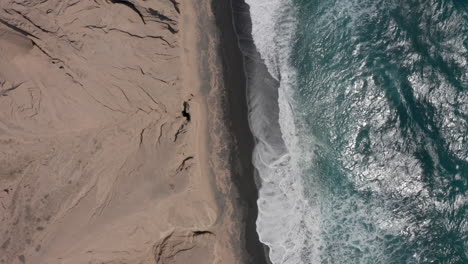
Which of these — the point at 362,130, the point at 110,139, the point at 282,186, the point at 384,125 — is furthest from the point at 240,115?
the point at 384,125

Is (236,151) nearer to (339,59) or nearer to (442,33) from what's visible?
(339,59)

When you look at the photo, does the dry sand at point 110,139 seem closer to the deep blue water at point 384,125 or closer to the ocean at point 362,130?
the ocean at point 362,130

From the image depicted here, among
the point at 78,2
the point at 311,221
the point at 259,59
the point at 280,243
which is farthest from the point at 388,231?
the point at 78,2

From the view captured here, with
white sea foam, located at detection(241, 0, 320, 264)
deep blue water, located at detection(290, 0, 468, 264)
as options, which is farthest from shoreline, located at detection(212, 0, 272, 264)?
deep blue water, located at detection(290, 0, 468, 264)

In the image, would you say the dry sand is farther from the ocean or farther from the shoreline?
the ocean

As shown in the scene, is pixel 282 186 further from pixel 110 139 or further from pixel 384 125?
pixel 110 139

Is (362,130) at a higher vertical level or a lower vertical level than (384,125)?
lower
